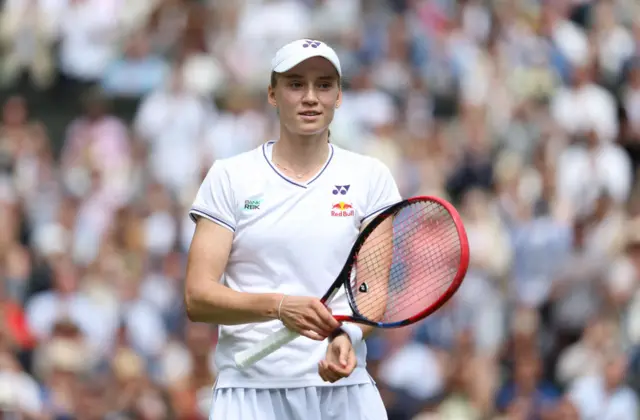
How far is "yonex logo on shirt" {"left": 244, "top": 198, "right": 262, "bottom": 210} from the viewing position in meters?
6.05

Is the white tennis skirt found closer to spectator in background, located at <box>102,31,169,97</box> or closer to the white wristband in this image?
the white wristband

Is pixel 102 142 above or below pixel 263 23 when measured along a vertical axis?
below

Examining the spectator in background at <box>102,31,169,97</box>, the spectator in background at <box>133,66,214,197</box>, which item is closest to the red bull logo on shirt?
the spectator in background at <box>133,66,214,197</box>

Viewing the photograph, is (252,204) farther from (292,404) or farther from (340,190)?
(292,404)

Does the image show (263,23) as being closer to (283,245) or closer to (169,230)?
(169,230)

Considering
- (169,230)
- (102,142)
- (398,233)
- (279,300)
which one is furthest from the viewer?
(102,142)

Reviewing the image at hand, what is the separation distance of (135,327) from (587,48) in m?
6.44

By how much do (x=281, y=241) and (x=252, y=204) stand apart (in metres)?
0.19

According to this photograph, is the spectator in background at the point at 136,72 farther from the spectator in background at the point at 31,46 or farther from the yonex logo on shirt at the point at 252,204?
the yonex logo on shirt at the point at 252,204

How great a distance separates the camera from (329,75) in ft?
19.8

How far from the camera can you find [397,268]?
20.1 feet

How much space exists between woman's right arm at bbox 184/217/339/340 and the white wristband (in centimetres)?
8

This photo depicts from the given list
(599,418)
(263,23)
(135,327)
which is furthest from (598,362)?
(263,23)

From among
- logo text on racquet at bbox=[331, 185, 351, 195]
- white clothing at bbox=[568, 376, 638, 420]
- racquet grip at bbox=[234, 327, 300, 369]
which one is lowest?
white clothing at bbox=[568, 376, 638, 420]
